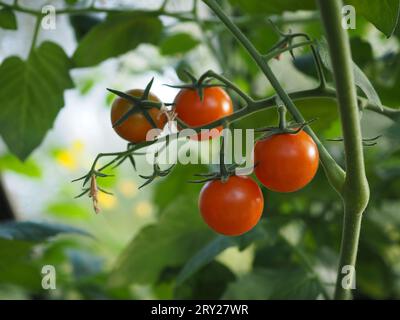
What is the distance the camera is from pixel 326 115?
572 mm

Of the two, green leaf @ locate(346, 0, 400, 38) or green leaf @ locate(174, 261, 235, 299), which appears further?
green leaf @ locate(174, 261, 235, 299)

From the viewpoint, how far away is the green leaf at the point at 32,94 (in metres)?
0.60

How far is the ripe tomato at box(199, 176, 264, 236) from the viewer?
393 millimetres

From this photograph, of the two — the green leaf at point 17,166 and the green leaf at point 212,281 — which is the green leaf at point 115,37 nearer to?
the green leaf at point 212,281

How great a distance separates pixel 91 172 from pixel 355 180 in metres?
0.18

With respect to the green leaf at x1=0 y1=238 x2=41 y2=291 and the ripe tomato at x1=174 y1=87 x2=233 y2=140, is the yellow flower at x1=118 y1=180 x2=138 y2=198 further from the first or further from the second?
the ripe tomato at x1=174 y1=87 x2=233 y2=140

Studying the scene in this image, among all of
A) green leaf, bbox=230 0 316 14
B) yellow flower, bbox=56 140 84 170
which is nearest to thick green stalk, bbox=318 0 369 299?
green leaf, bbox=230 0 316 14

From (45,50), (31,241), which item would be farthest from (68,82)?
(31,241)

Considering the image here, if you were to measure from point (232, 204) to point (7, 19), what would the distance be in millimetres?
352

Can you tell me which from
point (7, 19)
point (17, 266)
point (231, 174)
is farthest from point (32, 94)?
point (231, 174)

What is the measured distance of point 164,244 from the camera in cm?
65

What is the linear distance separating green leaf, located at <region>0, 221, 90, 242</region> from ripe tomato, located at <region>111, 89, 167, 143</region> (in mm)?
171

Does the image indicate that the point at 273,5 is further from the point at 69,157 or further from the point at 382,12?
the point at 69,157
